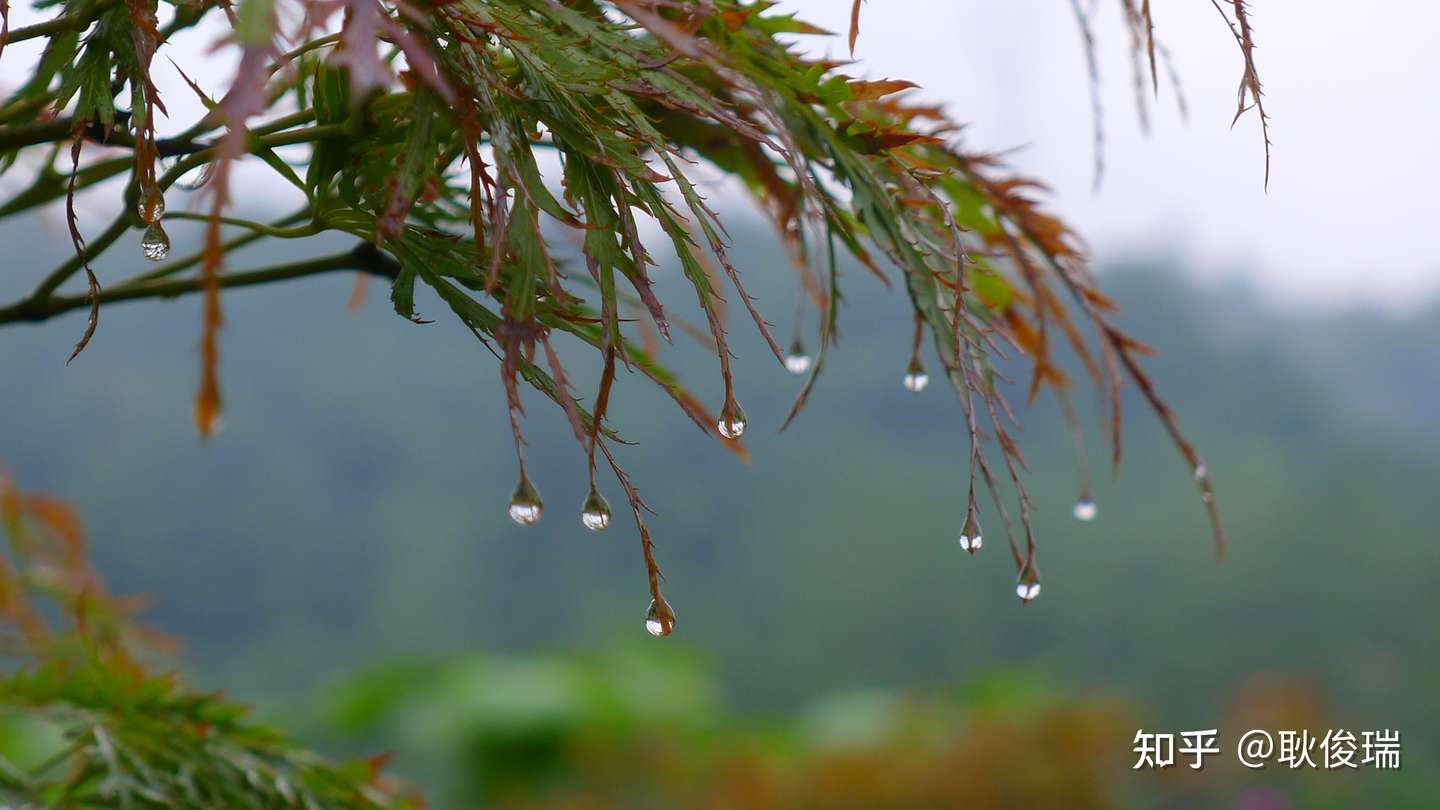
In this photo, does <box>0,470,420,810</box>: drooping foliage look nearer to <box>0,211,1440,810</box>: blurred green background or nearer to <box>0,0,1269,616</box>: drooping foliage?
<box>0,0,1269,616</box>: drooping foliage

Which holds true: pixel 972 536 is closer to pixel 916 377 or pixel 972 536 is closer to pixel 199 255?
pixel 916 377

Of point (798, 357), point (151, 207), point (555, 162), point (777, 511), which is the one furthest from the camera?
point (777, 511)

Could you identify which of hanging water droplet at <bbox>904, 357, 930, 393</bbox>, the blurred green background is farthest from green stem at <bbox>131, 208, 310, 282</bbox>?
the blurred green background

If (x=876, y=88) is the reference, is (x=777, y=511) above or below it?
above

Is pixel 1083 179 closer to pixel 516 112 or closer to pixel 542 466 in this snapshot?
pixel 516 112

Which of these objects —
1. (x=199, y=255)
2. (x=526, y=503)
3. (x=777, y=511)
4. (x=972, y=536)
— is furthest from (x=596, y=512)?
(x=777, y=511)

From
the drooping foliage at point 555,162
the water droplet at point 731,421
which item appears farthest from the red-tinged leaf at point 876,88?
the water droplet at point 731,421

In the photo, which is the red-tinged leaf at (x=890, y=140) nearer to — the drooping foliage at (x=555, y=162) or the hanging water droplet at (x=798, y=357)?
the drooping foliage at (x=555, y=162)
